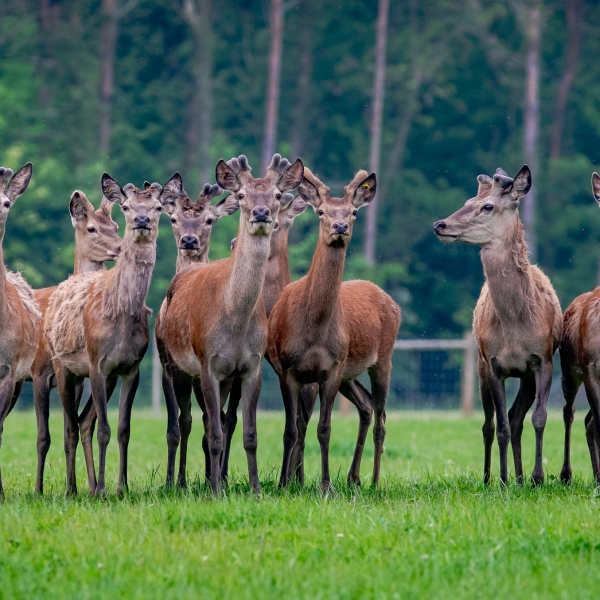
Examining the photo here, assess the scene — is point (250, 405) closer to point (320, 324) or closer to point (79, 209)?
point (320, 324)

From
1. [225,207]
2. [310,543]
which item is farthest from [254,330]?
[225,207]

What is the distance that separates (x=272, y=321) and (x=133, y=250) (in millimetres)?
1362

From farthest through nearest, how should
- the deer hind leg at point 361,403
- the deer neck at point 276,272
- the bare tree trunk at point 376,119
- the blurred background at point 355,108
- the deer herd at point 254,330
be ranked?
the blurred background at point 355,108
the bare tree trunk at point 376,119
the deer hind leg at point 361,403
the deer neck at point 276,272
the deer herd at point 254,330

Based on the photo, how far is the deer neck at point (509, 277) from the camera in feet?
34.3

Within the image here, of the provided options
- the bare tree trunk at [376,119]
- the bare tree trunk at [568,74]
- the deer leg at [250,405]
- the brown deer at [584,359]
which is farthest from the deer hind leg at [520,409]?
the bare tree trunk at [568,74]

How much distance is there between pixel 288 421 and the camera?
10.3 m

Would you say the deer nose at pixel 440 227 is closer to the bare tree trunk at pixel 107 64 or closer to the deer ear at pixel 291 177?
the deer ear at pixel 291 177

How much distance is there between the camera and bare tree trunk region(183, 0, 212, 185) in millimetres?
36312

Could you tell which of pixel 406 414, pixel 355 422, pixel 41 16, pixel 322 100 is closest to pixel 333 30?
pixel 322 100

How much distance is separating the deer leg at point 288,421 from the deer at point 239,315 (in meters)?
0.45

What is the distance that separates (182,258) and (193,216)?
1.39ft

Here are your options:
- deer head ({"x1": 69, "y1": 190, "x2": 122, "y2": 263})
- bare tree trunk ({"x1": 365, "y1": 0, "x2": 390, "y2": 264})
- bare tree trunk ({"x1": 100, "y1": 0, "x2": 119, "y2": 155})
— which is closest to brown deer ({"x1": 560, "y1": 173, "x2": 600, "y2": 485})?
deer head ({"x1": 69, "y1": 190, "x2": 122, "y2": 263})

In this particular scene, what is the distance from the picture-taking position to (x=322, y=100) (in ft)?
130

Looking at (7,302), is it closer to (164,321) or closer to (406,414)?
(164,321)
